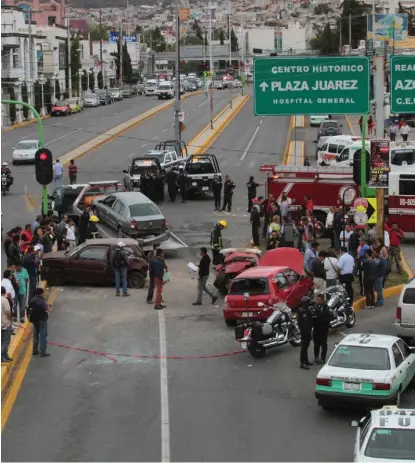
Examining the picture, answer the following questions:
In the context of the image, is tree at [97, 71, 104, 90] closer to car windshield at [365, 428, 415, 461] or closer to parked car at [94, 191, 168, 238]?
parked car at [94, 191, 168, 238]

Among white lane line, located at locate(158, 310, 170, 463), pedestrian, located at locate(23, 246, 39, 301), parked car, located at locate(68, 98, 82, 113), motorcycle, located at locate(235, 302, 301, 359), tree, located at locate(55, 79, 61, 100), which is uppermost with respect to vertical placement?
tree, located at locate(55, 79, 61, 100)

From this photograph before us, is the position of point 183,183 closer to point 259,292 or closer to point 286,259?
point 286,259

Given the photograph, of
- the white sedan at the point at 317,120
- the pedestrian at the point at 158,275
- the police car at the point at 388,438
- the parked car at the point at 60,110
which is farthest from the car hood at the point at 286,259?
the parked car at the point at 60,110

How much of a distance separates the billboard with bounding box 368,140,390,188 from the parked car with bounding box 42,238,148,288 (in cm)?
714

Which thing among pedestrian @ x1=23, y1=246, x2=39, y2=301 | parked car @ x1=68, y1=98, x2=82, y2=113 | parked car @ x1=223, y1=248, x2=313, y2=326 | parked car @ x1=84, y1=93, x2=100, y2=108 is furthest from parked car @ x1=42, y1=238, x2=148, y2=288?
parked car @ x1=84, y1=93, x2=100, y2=108

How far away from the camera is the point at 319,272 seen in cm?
2511

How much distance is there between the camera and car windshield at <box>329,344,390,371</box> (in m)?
17.2

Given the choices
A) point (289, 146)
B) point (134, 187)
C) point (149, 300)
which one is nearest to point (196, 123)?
point (289, 146)

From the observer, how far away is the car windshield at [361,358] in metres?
17.2

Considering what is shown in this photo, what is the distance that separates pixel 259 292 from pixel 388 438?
10005 mm

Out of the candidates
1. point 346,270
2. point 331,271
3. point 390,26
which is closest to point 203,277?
point 331,271

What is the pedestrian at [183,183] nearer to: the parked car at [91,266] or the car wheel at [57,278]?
the parked car at [91,266]

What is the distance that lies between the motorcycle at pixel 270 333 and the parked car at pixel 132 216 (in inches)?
424

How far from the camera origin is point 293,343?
21797 mm
